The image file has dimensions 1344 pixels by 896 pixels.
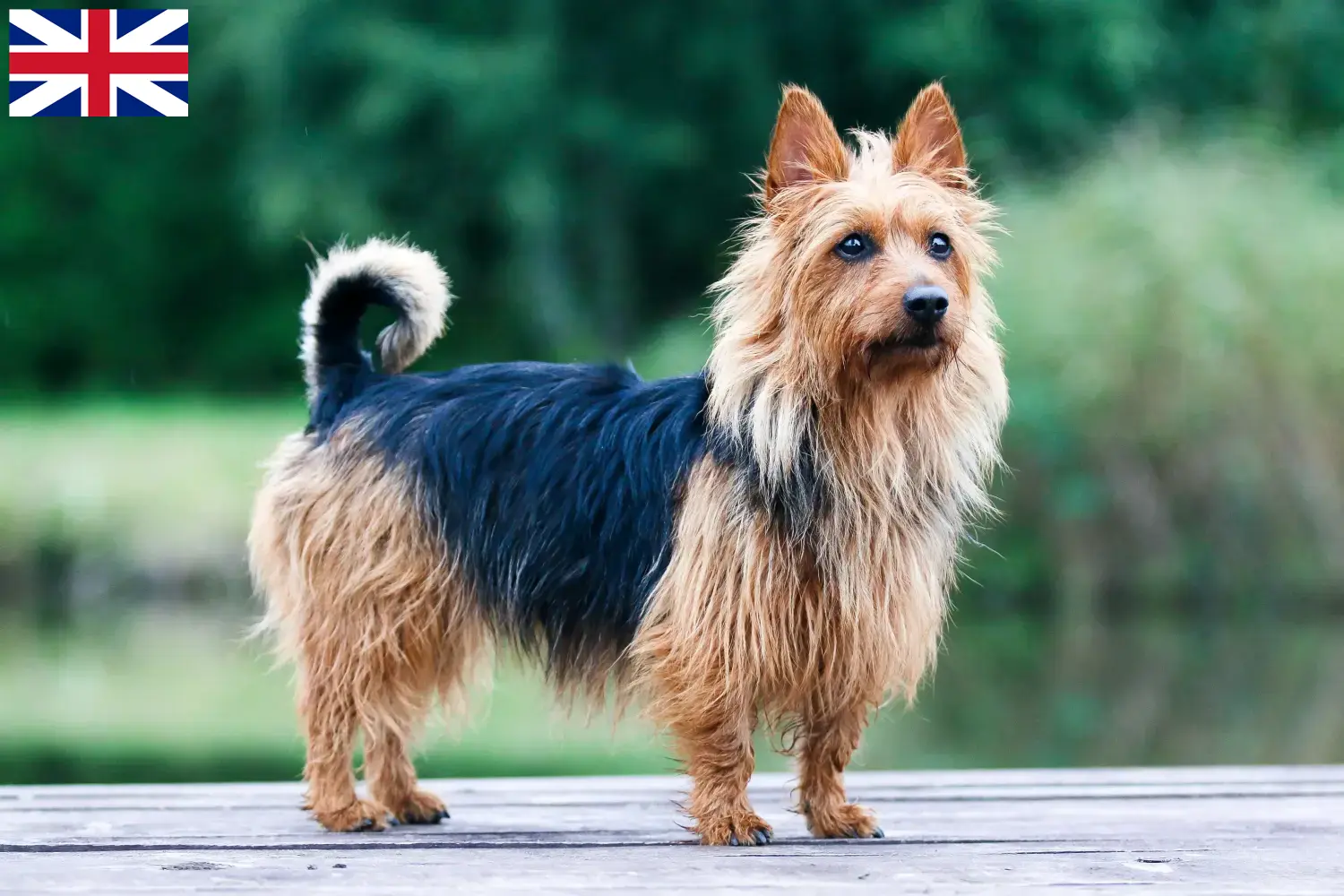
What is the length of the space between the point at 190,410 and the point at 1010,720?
31.5ft

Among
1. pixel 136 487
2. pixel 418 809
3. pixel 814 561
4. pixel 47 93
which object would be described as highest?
pixel 47 93

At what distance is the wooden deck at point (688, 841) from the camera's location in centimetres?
319

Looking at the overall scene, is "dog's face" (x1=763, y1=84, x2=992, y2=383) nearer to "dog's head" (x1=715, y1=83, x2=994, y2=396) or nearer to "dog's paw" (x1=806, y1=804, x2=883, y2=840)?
"dog's head" (x1=715, y1=83, x2=994, y2=396)

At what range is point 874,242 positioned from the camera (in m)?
3.56

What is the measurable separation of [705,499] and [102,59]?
303 cm

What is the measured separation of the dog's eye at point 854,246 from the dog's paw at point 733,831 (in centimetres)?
126

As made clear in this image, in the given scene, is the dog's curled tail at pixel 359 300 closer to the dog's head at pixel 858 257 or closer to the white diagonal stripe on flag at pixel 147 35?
the dog's head at pixel 858 257

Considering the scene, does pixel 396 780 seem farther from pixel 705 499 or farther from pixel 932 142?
pixel 932 142

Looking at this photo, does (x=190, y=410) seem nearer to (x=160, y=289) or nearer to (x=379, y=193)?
(x=379, y=193)

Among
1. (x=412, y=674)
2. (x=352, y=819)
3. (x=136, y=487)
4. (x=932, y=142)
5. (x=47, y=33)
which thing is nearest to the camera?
(x=932, y=142)

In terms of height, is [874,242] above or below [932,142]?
below

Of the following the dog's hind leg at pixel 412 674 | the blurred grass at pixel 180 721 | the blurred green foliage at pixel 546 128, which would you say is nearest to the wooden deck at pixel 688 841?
the dog's hind leg at pixel 412 674

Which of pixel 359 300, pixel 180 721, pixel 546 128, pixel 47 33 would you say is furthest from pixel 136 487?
pixel 359 300

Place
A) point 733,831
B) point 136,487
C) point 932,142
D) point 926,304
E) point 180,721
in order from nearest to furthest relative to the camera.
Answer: point 926,304, point 733,831, point 932,142, point 180,721, point 136,487
